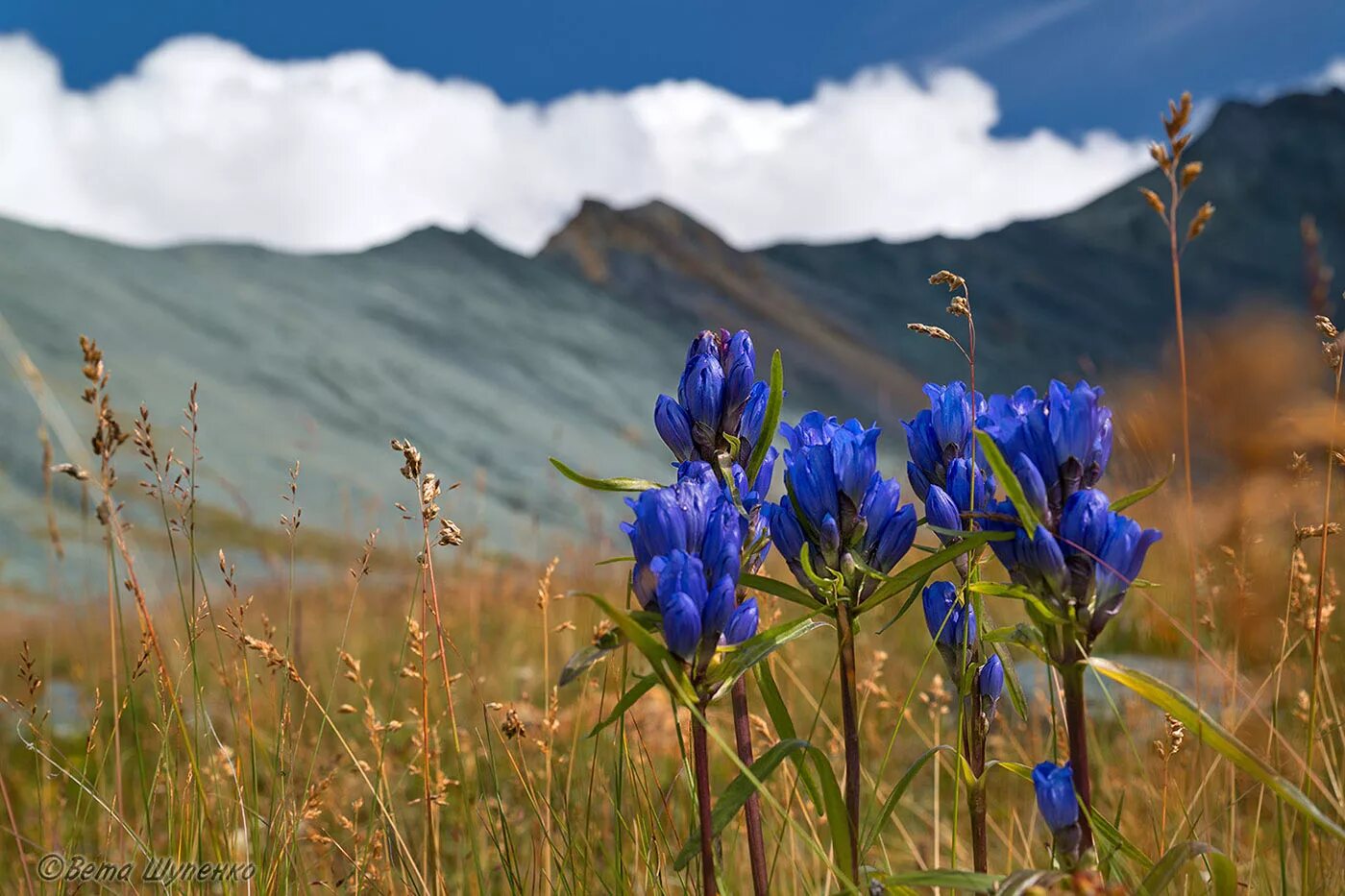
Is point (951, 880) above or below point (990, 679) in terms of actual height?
below

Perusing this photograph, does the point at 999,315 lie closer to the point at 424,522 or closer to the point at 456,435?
the point at 456,435

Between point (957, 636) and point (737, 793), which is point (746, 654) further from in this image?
point (957, 636)

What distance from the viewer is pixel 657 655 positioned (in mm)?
769

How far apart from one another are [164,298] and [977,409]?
17.1 m

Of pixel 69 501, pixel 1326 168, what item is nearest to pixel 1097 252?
pixel 1326 168

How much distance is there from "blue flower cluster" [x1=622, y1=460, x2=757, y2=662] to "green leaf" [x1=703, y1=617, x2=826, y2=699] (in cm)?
2

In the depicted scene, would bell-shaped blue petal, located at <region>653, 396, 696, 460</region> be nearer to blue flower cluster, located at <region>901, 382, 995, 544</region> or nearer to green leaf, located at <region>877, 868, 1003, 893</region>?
blue flower cluster, located at <region>901, 382, 995, 544</region>

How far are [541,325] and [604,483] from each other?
2189cm

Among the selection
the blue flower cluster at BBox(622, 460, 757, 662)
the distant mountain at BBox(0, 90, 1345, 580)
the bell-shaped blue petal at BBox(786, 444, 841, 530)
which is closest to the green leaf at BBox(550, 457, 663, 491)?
the blue flower cluster at BBox(622, 460, 757, 662)

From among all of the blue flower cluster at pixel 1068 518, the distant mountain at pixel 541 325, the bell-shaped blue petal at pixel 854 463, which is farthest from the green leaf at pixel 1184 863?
the distant mountain at pixel 541 325

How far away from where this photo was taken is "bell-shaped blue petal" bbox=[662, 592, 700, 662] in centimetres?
77

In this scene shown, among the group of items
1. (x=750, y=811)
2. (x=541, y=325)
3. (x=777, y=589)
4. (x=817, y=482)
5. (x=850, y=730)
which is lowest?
(x=750, y=811)

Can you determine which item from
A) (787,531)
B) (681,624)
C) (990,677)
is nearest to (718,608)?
(681,624)

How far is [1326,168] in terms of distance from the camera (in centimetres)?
3478
